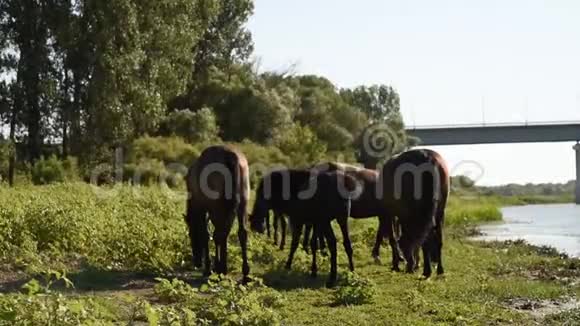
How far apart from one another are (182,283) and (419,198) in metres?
5.31

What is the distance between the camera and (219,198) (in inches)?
467

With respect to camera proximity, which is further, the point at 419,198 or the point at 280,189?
the point at 280,189

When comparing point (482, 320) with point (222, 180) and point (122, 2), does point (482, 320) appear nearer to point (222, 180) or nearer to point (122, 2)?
point (222, 180)

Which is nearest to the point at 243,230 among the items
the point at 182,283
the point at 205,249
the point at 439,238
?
the point at 205,249

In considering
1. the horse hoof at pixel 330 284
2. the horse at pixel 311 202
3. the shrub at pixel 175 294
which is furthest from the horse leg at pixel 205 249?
the shrub at pixel 175 294

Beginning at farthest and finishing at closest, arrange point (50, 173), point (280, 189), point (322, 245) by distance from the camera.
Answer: point (50, 173) → point (322, 245) → point (280, 189)

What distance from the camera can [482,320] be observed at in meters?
9.70

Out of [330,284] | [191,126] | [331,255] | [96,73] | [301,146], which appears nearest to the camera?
[330,284]

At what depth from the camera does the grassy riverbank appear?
8383 mm

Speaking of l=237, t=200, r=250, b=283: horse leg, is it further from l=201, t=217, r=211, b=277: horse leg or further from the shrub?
the shrub

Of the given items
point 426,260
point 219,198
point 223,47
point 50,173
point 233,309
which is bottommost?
point 426,260

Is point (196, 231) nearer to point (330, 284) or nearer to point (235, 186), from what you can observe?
point (235, 186)

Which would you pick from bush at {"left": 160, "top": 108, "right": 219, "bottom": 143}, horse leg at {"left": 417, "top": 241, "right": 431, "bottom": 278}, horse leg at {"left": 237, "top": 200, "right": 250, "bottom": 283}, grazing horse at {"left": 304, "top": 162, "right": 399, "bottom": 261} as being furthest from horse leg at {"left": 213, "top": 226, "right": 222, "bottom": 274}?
bush at {"left": 160, "top": 108, "right": 219, "bottom": 143}

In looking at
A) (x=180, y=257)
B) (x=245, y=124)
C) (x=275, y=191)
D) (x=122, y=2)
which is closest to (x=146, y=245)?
(x=180, y=257)
